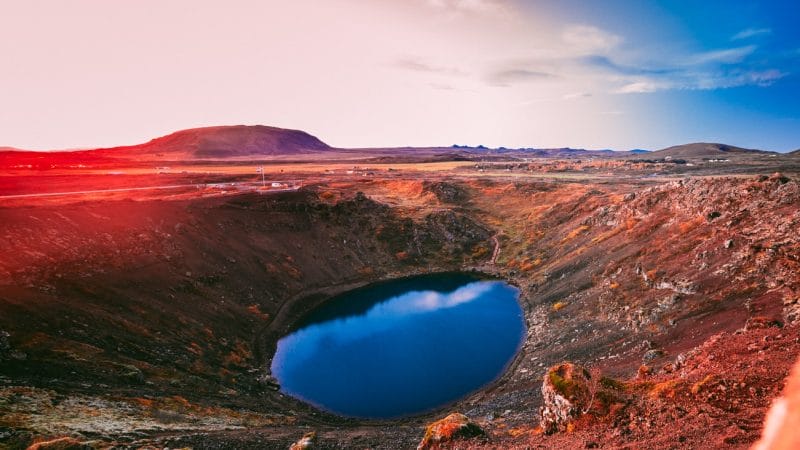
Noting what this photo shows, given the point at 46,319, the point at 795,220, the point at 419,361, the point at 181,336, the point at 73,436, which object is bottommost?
Result: the point at 419,361

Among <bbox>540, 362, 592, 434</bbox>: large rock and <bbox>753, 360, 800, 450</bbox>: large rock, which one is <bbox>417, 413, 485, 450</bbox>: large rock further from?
<bbox>753, 360, 800, 450</bbox>: large rock

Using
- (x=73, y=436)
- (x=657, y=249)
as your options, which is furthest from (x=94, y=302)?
(x=657, y=249)

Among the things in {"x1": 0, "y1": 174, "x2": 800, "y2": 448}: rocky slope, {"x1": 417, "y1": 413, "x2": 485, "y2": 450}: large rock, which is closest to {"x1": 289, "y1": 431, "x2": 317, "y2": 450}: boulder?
{"x1": 0, "y1": 174, "x2": 800, "y2": 448}: rocky slope

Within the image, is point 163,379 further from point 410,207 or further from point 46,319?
Answer: point 410,207

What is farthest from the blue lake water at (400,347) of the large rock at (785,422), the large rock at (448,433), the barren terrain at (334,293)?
the large rock at (785,422)

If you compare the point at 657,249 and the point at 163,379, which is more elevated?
the point at 657,249

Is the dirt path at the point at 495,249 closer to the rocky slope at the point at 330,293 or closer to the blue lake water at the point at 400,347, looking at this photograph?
the rocky slope at the point at 330,293
